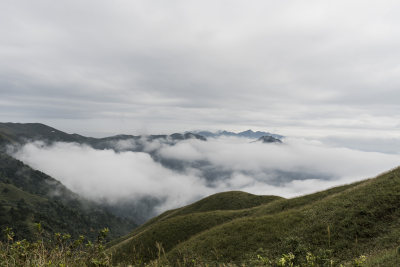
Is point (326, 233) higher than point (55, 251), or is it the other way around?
point (55, 251)

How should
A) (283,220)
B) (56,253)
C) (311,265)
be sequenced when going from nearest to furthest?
(311,265) < (56,253) < (283,220)

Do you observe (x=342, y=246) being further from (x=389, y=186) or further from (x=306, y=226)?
(x=389, y=186)

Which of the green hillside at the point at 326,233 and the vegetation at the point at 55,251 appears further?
the green hillside at the point at 326,233

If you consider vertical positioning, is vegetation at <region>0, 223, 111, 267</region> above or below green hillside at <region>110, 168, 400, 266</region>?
above

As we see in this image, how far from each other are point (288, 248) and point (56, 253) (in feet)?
60.9

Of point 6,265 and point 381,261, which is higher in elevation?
point 6,265

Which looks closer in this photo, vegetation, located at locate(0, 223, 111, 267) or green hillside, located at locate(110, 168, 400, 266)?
vegetation, located at locate(0, 223, 111, 267)

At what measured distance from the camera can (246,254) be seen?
22297mm

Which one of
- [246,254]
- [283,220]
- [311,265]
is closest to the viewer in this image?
[311,265]

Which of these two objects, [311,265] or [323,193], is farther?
[323,193]

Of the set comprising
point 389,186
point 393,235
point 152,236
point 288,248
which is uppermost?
point 389,186

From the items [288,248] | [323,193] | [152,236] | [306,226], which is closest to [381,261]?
[288,248]

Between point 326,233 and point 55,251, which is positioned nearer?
point 55,251

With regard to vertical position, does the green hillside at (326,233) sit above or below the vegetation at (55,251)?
below
